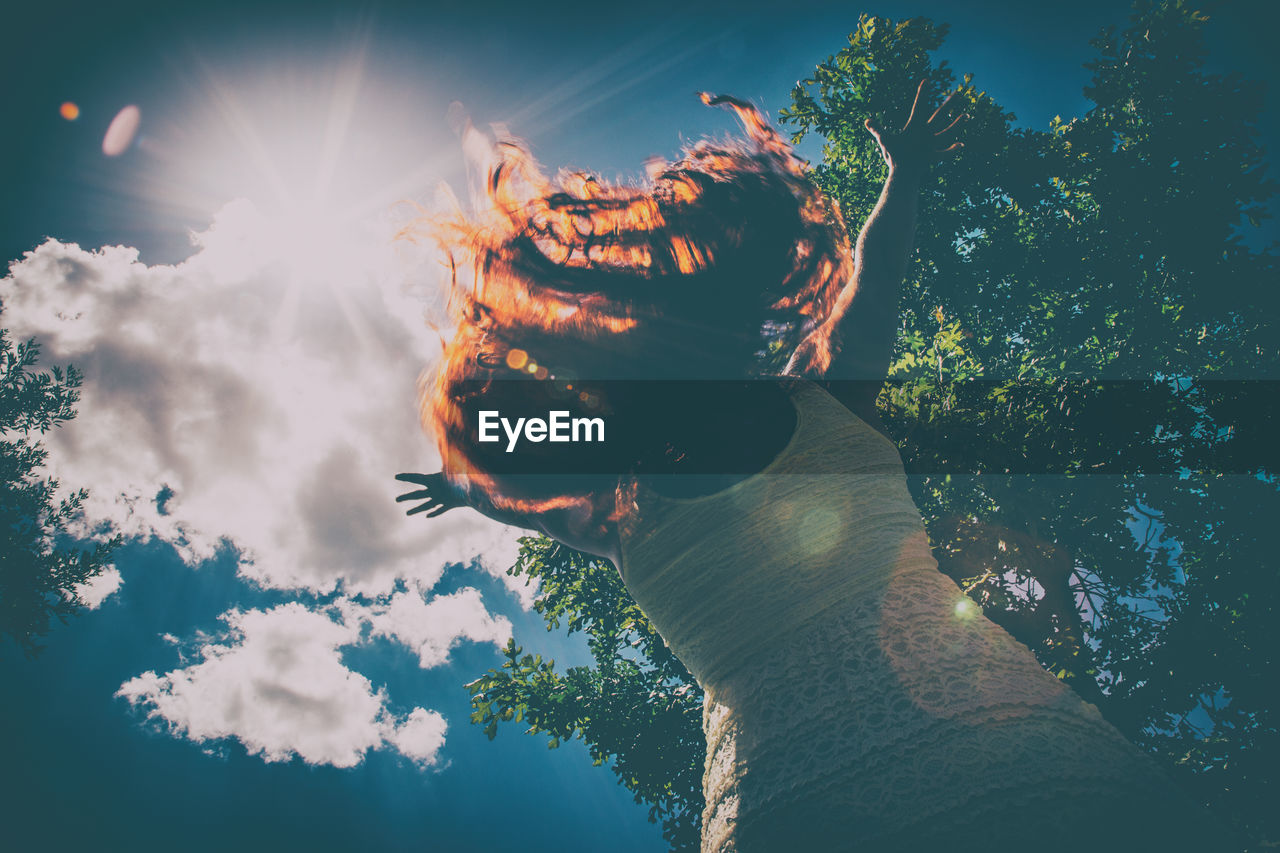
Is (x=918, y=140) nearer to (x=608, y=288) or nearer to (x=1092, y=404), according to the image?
(x=608, y=288)

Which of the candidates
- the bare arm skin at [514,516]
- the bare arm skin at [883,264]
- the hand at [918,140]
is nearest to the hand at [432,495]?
the bare arm skin at [514,516]

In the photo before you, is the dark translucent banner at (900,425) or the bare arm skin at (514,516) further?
the bare arm skin at (514,516)

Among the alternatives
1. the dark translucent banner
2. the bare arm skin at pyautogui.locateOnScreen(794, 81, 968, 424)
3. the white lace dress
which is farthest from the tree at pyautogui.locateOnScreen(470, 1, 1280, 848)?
the white lace dress

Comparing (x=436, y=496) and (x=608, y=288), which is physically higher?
(x=608, y=288)

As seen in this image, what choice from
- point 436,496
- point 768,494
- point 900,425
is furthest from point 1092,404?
point 436,496

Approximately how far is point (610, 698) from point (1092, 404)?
679 cm

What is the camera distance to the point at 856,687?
1585 millimetres

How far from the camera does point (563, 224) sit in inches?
107

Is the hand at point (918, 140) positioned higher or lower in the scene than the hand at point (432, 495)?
higher

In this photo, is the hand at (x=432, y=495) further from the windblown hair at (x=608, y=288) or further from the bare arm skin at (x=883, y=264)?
the bare arm skin at (x=883, y=264)

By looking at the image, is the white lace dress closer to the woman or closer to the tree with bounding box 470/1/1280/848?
the woman

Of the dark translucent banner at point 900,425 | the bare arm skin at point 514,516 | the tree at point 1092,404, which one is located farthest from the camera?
the tree at point 1092,404

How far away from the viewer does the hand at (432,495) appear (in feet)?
10.3

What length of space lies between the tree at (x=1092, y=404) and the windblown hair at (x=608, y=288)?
2.13m
